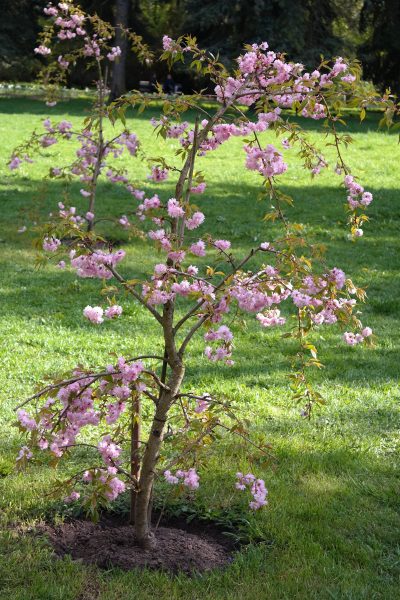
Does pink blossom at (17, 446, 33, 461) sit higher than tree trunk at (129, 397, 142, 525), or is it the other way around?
pink blossom at (17, 446, 33, 461)

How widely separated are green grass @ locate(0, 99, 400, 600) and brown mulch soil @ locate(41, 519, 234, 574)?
0.26 feet

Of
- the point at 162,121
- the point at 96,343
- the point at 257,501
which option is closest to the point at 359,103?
the point at 162,121

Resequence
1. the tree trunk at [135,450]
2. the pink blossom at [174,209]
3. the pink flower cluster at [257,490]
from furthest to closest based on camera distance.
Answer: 1. the tree trunk at [135,450]
2. the pink flower cluster at [257,490]
3. the pink blossom at [174,209]

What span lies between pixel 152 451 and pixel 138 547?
1.42 ft

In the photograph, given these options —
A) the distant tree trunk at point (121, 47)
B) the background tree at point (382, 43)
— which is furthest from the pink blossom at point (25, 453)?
the background tree at point (382, 43)

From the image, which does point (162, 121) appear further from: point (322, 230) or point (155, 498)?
point (322, 230)

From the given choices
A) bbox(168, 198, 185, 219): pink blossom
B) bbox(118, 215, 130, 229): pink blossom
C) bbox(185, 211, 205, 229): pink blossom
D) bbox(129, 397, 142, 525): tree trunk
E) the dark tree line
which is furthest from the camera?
the dark tree line

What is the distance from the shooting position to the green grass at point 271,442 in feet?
10.5

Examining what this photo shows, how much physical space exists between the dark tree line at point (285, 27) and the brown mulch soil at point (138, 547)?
19.7 m

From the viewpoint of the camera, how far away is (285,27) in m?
22.4

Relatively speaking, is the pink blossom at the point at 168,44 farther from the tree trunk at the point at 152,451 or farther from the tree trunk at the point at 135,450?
the tree trunk at the point at 135,450

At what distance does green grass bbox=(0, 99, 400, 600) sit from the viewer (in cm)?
320

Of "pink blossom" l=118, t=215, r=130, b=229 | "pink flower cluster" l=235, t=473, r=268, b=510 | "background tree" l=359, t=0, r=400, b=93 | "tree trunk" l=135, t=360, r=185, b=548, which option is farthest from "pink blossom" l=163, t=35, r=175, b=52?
"background tree" l=359, t=0, r=400, b=93

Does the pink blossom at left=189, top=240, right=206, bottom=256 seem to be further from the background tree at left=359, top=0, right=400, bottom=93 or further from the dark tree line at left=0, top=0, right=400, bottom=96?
the background tree at left=359, top=0, right=400, bottom=93
